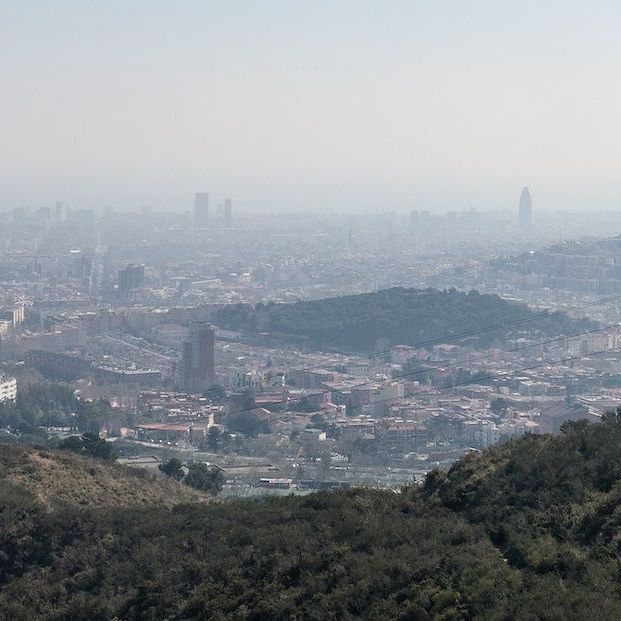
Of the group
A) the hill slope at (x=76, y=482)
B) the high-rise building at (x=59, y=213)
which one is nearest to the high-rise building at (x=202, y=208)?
the high-rise building at (x=59, y=213)

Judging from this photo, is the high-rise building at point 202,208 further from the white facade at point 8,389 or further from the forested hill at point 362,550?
the forested hill at point 362,550

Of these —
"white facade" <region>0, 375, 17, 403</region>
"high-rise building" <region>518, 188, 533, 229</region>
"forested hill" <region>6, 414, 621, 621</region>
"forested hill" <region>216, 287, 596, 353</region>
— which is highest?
"high-rise building" <region>518, 188, 533, 229</region>

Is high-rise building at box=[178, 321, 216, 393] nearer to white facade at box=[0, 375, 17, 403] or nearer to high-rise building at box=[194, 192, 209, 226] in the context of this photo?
white facade at box=[0, 375, 17, 403]

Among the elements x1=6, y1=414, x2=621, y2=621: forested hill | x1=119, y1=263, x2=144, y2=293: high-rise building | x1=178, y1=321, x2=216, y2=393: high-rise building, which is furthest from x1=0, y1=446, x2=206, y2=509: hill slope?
x1=119, y1=263, x2=144, y2=293: high-rise building

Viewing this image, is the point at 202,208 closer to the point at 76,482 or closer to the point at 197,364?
the point at 197,364

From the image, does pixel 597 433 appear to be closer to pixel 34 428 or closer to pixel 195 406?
pixel 34 428

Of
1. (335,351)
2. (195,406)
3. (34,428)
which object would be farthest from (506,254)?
(34,428)

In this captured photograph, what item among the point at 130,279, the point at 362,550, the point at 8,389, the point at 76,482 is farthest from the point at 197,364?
the point at 362,550
